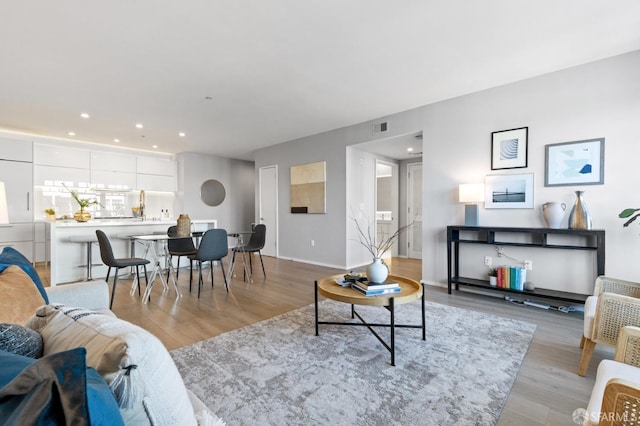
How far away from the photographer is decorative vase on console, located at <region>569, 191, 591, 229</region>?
307cm

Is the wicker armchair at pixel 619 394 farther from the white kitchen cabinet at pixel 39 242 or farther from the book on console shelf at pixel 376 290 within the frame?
the white kitchen cabinet at pixel 39 242

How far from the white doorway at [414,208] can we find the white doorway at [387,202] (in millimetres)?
307

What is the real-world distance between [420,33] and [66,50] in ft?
10.8

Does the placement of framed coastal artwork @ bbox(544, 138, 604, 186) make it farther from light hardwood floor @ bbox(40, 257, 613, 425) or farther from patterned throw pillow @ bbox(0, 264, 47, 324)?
patterned throw pillow @ bbox(0, 264, 47, 324)

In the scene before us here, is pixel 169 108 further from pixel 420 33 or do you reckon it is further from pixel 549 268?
pixel 549 268

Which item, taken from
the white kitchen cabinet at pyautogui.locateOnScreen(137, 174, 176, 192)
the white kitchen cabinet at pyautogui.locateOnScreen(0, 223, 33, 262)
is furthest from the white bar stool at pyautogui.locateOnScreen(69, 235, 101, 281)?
the white kitchen cabinet at pyautogui.locateOnScreen(137, 174, 176, 192)

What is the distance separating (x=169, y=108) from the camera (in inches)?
175

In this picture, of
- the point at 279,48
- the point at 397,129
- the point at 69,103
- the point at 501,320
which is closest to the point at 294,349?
the point at 501,320

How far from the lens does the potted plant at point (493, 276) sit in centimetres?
362

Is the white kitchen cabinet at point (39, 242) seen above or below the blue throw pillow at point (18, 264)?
below

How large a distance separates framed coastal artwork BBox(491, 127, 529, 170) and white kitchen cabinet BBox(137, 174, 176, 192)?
733cm

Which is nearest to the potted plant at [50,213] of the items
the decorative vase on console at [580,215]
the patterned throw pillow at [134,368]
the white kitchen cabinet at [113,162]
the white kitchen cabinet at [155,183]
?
the white kitchen cabinet at [113,162]

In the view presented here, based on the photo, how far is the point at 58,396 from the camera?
47 centimetres

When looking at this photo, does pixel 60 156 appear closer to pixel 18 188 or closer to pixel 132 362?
pixel 18 188
